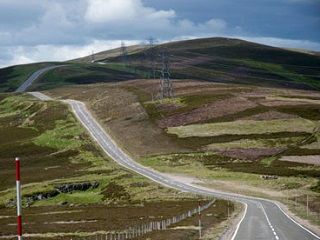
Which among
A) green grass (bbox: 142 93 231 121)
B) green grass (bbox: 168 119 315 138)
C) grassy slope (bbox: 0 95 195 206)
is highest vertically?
green grass (bbox: 142 93 231 121)

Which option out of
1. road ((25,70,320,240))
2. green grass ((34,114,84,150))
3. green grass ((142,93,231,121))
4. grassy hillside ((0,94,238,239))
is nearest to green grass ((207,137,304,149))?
road ((25,70,320,240))

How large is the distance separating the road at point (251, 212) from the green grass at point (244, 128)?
59.1ft

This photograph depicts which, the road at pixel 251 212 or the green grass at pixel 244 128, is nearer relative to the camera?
the road at pixel 251 212

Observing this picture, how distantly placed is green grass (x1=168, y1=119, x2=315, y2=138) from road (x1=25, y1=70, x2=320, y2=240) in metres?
18.0

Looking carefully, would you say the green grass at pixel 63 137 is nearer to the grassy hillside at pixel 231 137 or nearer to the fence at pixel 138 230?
the grassy hillside at pixel 231 137

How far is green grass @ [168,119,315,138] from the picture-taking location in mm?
129875

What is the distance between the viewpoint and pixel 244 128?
133625 millimetres

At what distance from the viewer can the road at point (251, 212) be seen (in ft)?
133

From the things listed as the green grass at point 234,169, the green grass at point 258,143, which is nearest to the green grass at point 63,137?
the green grass at point 234,169

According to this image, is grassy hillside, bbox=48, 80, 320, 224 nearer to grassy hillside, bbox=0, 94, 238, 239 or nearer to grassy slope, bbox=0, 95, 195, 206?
grassy slope, bbox=0, 95, 195, 206

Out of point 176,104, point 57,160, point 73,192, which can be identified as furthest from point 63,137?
point 73,192

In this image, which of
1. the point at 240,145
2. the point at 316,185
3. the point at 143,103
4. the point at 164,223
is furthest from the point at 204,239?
the point at 143,103

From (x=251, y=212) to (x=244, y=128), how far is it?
74.4 metres

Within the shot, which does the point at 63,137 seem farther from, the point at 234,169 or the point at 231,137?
the point at 234,169
